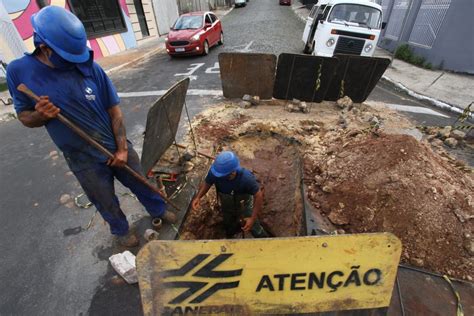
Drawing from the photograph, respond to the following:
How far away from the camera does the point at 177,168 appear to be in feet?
14.7

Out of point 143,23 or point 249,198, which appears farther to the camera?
point 143,23

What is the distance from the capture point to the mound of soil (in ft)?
9.57

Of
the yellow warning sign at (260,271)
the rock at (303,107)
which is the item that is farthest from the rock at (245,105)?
the yellow warning sign at (260,271)

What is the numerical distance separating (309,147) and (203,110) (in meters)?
3.15

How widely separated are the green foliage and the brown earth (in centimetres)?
640

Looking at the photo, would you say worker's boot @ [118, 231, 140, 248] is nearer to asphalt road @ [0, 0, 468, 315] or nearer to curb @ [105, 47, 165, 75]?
asphalt road @ [0, 0, 468, 315]

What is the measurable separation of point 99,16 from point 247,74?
10.2 m

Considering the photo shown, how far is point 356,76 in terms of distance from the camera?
642 cm

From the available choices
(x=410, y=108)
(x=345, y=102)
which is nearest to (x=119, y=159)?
(x=345, y=102)

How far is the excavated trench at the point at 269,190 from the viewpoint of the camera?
3748mm

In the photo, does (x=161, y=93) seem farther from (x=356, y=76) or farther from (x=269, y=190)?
(x=356, y=76)

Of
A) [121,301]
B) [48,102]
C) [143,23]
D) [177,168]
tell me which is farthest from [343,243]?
[143,23]

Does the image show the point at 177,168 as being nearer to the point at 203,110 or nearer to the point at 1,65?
the point at 203,110

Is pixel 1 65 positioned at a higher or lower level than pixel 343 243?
lower
